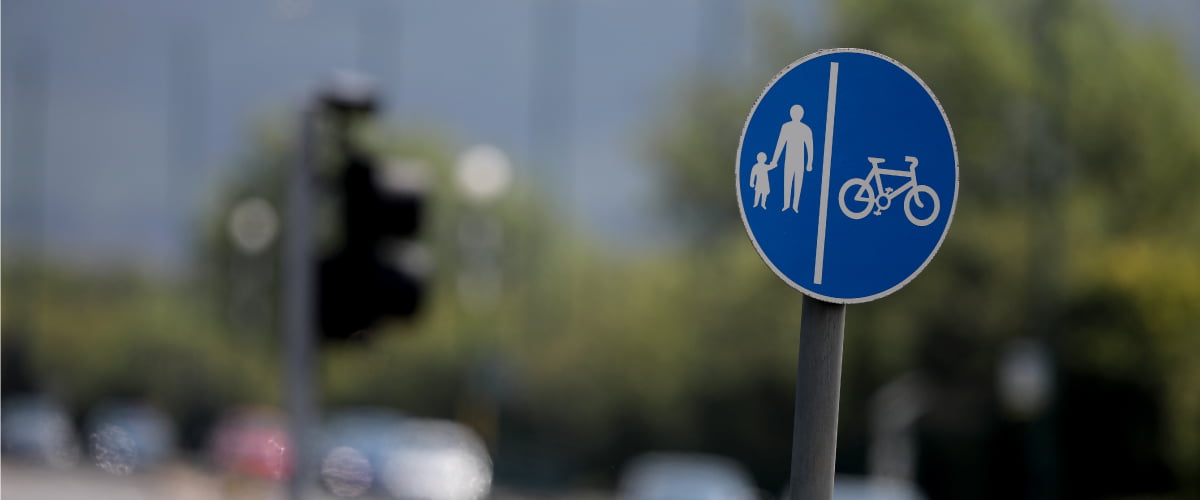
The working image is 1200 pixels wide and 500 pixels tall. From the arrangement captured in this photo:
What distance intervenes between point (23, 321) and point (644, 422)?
3907 cm

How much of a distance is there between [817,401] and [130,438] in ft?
40.9

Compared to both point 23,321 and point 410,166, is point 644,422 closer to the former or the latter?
point 410,166

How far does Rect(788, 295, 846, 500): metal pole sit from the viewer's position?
373 centimetres

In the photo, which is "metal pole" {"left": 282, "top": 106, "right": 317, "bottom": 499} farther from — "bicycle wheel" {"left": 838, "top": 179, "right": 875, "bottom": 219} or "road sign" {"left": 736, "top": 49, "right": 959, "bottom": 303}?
"bicycle wheel" {"left": 838, "top": 179, "right": 875, "bottom": 219}

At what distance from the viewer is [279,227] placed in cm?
6253

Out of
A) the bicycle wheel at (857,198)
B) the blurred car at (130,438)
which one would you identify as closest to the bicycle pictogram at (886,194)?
the bicycle wheel at (857,198)

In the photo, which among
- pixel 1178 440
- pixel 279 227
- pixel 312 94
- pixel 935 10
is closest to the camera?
pixel 312 94

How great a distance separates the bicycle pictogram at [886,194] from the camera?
374 centimetres

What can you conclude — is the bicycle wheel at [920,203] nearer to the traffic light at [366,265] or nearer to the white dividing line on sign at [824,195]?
the white dividing line on sign at [824,195]

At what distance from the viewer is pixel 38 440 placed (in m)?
48.0

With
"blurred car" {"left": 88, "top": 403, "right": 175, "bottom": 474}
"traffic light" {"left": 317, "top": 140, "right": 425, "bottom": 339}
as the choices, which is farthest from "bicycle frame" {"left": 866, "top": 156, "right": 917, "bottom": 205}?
"blurred car" {"left": 88, "top": 403, "right": 175, "bottom": 474}

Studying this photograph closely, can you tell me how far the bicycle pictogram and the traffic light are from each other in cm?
334

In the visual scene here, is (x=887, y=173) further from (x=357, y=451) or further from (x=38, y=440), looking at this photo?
(x=38, y=440)

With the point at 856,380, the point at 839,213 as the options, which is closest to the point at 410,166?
the point at 839,213
